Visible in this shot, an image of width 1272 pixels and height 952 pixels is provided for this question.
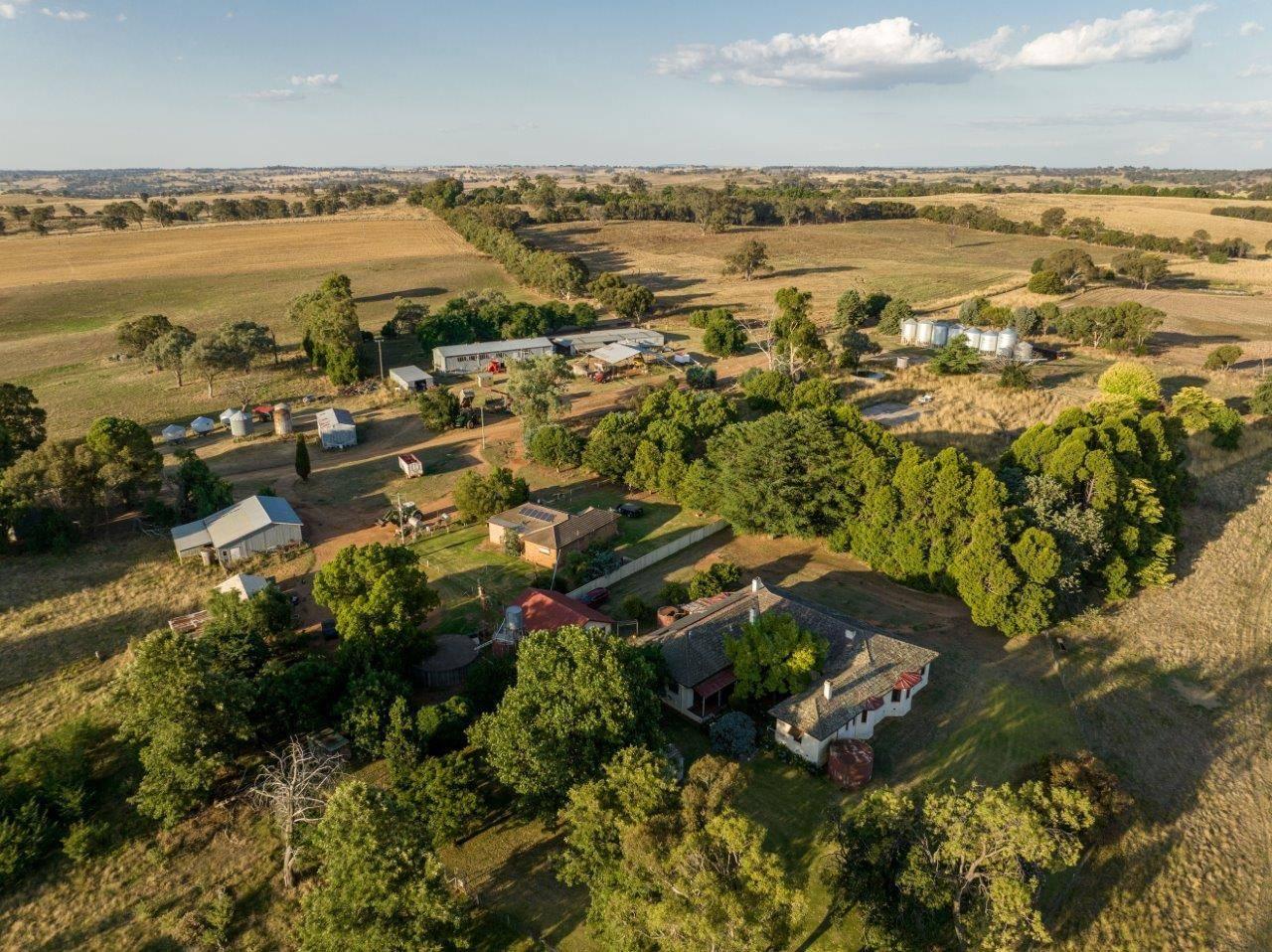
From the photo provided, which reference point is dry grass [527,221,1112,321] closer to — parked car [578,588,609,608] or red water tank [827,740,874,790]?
parked car [578,588,609,608]

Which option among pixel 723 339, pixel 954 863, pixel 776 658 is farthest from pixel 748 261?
pixel 954 863

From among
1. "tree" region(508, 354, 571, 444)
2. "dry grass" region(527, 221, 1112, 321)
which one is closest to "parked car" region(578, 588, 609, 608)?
"tree" region(508, 354, 571, 444)

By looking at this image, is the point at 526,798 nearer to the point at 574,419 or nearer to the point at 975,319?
the point at 574,419

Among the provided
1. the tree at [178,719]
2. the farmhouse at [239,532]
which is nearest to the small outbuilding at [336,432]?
the farmhouse at [239,532]

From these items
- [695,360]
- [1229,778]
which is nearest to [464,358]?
[695,360]

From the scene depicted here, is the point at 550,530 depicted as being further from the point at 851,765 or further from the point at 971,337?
the point at 971,337

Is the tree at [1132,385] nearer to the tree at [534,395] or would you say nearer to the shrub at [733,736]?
the tree at [534,395]
